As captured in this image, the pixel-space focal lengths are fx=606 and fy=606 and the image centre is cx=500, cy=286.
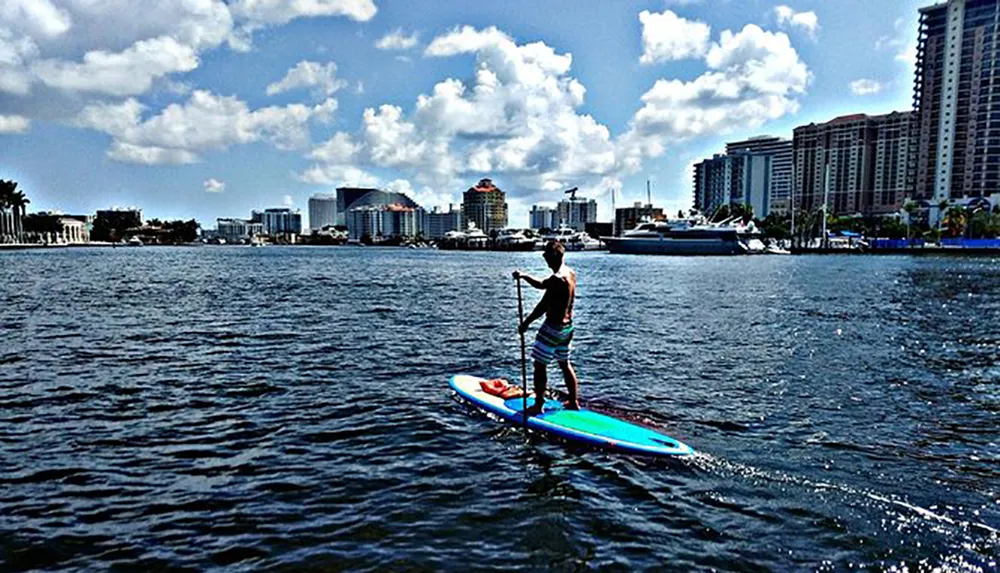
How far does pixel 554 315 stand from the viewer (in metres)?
12.4

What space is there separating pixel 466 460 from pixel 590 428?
262cm

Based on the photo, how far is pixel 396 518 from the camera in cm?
889

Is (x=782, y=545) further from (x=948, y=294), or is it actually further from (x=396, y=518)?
(x=948, y=294)

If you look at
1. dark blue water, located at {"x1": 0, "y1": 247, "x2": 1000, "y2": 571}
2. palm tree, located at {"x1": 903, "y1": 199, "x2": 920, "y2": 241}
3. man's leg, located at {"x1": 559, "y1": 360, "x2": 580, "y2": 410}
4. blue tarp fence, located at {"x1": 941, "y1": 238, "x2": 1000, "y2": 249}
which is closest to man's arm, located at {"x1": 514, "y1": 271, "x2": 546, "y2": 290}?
man's leg, located at {"x1": 559, "y1": 360, "x2": 580, "y2": 410}

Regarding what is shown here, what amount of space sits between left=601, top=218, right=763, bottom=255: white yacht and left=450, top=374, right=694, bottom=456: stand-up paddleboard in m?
156

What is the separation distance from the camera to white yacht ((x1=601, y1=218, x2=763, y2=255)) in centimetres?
15925

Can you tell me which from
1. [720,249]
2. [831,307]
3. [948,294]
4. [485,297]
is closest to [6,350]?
[485,297]

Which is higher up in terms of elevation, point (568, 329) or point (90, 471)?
point (568, 329)

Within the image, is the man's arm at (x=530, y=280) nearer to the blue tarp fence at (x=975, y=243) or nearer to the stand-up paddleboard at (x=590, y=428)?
the stand-up paddleboard at (x=590, y=428)

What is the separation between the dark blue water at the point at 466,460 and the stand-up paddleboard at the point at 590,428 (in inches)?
16.8

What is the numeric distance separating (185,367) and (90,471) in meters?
9.38

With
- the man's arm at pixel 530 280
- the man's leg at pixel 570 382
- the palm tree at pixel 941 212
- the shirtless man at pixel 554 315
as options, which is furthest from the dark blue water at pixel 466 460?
the palm tree at pixel 941 212

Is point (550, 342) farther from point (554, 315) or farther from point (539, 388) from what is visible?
point (539, 388)

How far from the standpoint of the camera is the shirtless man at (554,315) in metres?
12.1
